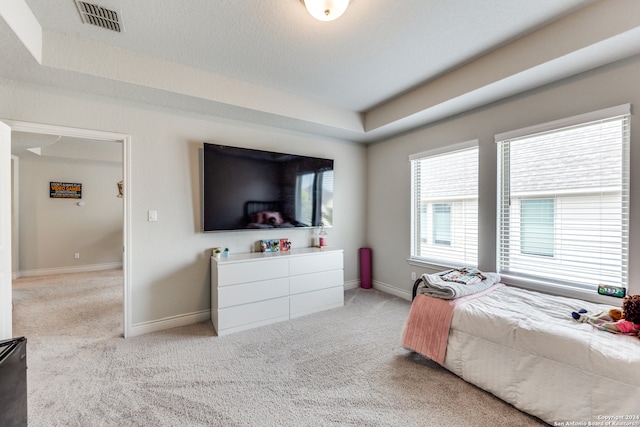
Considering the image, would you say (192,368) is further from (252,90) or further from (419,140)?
(419,140)

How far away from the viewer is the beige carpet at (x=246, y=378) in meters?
1.62

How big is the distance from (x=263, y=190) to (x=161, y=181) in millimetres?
1098

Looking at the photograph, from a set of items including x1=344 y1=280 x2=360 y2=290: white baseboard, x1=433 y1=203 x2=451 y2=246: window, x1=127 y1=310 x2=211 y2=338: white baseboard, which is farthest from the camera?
x1=344 y1=280 x2=360 y2=290: white baseboard

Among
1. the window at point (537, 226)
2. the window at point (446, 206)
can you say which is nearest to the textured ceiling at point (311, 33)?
the window at point (446, 206)

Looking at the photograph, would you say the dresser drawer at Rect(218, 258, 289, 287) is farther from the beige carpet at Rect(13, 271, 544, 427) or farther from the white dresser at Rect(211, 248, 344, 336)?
the beige carpet at Rect(13, 271, 544, 427)

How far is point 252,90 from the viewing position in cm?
288

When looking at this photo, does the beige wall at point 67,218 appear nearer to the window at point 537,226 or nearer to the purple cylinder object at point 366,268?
the purple cylinder object at point 366,268

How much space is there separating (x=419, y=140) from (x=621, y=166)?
1.92 m

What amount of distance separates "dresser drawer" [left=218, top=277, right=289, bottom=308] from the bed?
142cm

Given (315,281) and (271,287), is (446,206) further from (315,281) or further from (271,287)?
(271,287)

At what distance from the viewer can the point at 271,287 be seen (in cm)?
299

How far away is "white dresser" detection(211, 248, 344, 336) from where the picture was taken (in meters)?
2.73

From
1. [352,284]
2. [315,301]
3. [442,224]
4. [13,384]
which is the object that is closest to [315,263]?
[315,301]

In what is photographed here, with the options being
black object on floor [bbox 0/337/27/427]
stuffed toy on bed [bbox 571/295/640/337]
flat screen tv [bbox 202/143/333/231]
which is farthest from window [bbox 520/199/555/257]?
black object on floor [bbox 0/337/27/427]
